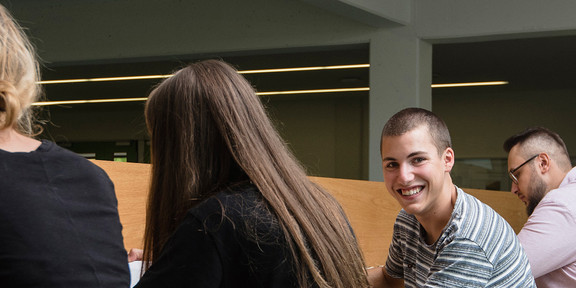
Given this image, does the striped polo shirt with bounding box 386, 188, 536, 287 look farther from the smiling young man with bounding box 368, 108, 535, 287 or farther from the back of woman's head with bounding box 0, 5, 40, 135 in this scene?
the back of woman's head with bounding box 0, 5, 40, 135

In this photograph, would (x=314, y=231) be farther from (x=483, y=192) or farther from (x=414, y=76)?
(x=414, y=76)

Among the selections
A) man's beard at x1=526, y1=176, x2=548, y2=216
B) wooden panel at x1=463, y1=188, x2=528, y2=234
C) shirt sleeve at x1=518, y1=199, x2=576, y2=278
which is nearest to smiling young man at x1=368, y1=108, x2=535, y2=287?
shirt sleeve at x1=518, y1=199, x2=576, y2=278

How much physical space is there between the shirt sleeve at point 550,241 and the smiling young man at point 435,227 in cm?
49

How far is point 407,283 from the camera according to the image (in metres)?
1.80

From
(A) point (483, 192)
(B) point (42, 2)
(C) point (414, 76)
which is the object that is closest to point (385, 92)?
(C) point (414, 76)

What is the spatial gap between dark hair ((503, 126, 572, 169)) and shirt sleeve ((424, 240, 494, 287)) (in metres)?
1.47

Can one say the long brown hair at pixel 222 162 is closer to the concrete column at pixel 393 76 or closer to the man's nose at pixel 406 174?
the man's nose at pixel 406 174

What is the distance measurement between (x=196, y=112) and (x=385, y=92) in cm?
463

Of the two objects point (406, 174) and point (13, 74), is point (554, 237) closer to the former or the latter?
point (406, 174)

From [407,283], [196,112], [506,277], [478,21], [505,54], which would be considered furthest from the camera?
[505,54]

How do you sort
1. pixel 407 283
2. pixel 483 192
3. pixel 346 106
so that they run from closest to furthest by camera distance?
pixel 407 283 → pixel 483 192 → pixel 346 106

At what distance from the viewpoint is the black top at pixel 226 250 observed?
3.07ft

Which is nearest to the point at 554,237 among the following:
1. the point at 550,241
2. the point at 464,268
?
the point at 550,241

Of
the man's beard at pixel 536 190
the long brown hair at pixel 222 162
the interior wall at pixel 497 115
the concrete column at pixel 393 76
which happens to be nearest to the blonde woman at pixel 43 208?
the long brown hair at pixel 222 162
